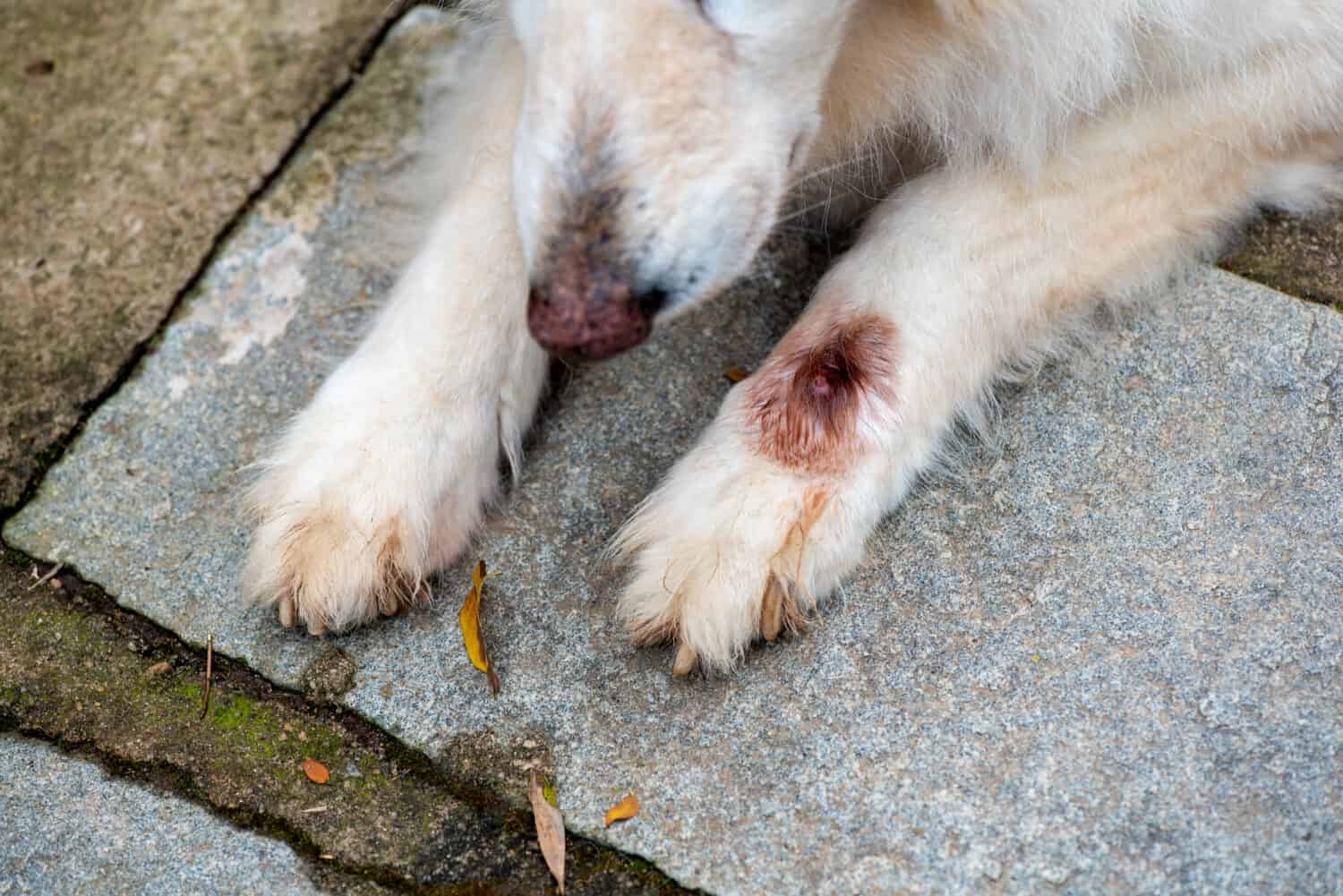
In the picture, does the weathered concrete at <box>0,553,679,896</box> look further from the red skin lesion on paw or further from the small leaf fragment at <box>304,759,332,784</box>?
the red skin lesion on paw

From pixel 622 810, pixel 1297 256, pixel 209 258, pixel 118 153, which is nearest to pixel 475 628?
pixel 622 810

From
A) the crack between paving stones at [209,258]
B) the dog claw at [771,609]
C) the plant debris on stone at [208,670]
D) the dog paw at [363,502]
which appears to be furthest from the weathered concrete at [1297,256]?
the plant debris on stone at [208,670]

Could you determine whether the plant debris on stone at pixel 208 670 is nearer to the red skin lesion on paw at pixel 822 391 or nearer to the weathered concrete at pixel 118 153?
the weathered concrete at pixel 118 153

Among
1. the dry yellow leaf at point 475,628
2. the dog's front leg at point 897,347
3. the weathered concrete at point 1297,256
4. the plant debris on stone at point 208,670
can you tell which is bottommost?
the weathered concrete at point 1297,256

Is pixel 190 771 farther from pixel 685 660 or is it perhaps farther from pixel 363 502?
pixel 685 660

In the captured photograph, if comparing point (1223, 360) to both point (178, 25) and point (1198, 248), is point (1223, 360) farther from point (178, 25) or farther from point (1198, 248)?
point (178, 25)

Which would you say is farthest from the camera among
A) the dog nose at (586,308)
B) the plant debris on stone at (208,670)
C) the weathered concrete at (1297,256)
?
the weathered concrete at (1297,256)

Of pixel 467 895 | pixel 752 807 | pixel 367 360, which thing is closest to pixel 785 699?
pixel 752 807

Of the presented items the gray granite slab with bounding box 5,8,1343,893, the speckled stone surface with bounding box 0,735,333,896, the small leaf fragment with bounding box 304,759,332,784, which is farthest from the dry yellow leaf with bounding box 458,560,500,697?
the speckled stone surface with bounding box 0,735,333,896
